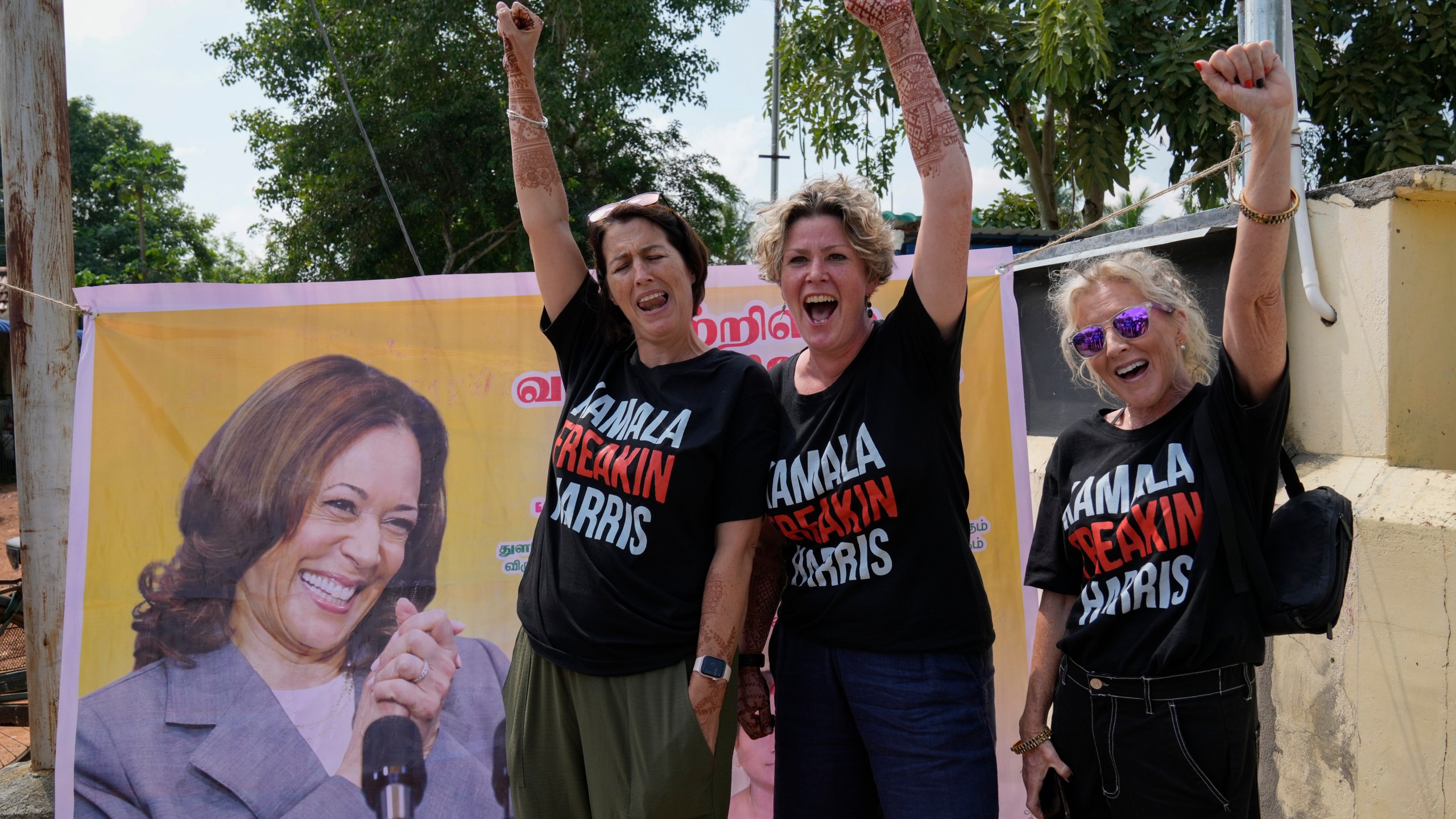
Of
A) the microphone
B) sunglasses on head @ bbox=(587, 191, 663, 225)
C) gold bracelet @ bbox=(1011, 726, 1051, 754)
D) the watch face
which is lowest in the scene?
the microphone

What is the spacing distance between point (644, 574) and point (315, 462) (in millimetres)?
1467

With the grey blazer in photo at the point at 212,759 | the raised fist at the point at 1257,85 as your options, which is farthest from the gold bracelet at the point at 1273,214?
the grey blazer in photo at the point at 212,759

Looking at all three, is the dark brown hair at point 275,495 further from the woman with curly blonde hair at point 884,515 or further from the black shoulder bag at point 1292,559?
the black shoulder bag at point 1292,559

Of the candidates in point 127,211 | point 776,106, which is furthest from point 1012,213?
point 127,211

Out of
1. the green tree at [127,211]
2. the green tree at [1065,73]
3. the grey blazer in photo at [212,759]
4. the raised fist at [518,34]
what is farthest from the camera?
the green tree at [127,211]

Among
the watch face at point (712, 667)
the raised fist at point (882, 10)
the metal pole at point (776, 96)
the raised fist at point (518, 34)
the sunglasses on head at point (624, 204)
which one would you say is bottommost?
the watch face at point (712, 667)

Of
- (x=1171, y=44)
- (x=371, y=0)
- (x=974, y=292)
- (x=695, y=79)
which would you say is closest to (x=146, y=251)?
(x=371, y=0)

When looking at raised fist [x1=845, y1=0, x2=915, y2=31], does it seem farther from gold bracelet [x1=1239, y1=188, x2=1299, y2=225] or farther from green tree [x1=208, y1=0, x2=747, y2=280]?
green tree [x1=208, y1=0, x2=747, y2=280]

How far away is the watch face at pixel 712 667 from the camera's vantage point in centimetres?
194

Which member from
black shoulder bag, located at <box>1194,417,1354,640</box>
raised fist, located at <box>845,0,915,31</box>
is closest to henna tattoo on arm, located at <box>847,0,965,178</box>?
raised fist, located at <box>845,0,915,31</box>

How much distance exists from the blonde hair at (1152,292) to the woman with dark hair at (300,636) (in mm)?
1873

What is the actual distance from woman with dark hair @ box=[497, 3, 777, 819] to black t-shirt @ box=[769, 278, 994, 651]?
0.39ft

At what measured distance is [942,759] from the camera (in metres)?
1.89

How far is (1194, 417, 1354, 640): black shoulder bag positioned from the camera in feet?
5.63
